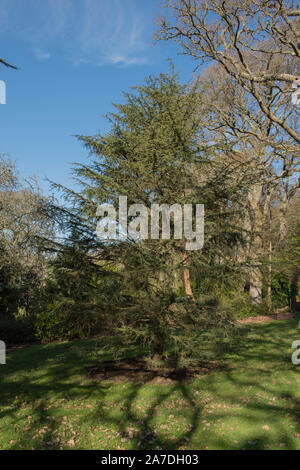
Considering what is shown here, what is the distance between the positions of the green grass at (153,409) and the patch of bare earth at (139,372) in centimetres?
28

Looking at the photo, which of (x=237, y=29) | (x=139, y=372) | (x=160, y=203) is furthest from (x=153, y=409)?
(x=237, y=29)

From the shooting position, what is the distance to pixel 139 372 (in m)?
8.47

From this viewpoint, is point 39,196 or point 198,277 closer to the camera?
point 198,277

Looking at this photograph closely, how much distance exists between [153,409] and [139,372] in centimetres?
195

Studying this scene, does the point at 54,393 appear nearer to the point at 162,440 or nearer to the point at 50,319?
the point at 162,440

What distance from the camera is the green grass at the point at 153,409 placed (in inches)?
212

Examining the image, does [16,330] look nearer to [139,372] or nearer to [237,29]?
[139,372]

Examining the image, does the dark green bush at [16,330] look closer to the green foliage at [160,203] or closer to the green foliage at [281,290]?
the green foliage at [160,203]

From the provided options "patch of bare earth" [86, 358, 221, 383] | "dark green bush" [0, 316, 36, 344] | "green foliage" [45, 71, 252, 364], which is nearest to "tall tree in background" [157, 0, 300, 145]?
"green foliage" [45, 71, 252, 364]

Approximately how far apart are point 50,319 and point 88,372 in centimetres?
575

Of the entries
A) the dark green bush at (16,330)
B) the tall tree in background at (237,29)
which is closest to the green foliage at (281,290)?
the tall tree in background at (237,29)

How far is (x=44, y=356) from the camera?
10781 millimetres
